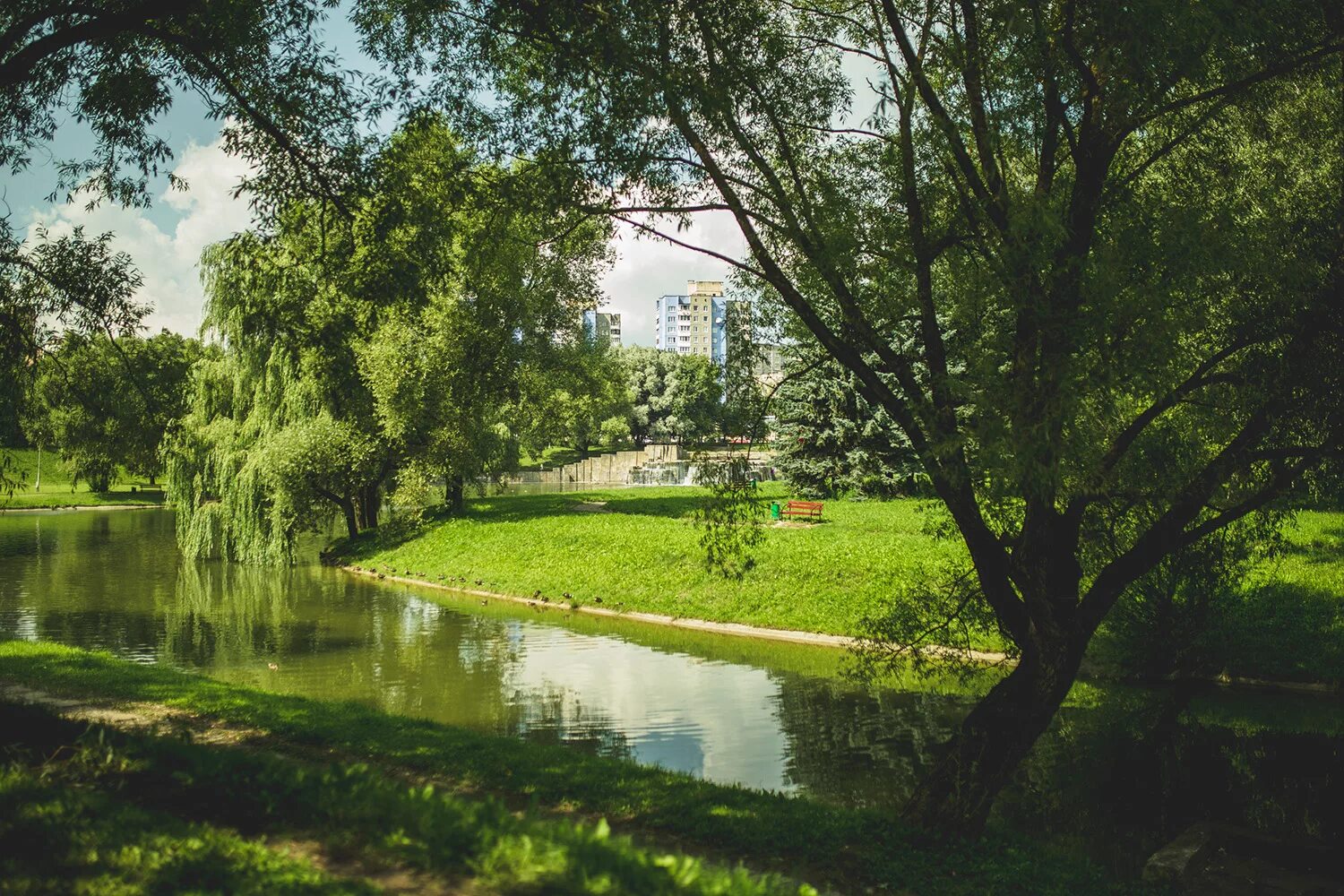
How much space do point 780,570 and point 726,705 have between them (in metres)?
7.55

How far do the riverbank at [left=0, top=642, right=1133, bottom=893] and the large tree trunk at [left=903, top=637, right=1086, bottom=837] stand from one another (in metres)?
0.35

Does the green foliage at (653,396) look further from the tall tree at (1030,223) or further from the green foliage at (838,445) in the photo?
the tall tree at (1030,223)

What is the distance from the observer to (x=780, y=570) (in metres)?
21.6

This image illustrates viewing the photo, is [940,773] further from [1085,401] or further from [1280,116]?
[1280,116]

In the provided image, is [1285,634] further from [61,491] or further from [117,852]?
[61,491]

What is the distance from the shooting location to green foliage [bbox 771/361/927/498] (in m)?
33.8

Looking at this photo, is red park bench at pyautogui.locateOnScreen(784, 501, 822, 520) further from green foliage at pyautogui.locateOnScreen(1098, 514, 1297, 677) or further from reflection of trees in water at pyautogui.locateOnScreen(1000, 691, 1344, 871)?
reflection of trees in water at pyautogui.locateOnScreen(1000, 691, 1344, 871)

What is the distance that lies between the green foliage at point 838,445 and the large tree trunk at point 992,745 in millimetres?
24323

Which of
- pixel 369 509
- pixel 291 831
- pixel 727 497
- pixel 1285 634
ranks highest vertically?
pixel 727 497

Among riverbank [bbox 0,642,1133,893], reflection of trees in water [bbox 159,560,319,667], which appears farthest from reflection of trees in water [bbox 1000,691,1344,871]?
reflection of trees in water [bbox 159,560,319,667]

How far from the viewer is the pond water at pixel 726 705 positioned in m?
10.4

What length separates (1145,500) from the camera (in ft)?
30.0

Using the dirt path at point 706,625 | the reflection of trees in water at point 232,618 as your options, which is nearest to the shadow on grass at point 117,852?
the dirt path at point 706,625

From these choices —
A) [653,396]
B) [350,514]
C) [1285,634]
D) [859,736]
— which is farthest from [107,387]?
[653,396]
